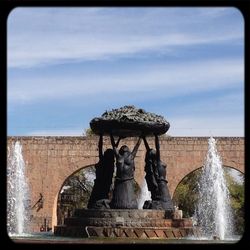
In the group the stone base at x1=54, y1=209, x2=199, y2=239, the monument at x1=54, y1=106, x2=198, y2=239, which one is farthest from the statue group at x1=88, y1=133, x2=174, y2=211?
the stone base at x1=54, y1=209, x2=199, y2=239

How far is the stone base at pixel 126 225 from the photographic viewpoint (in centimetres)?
1145

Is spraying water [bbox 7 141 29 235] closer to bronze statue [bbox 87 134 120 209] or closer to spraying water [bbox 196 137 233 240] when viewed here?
spraying water [bbox 196 137 233 240]

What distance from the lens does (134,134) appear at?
549 inches

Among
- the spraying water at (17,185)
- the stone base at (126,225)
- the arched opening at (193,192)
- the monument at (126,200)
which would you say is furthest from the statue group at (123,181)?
the arched opening at (193,192)

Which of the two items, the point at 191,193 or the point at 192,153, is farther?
the point at 191,193

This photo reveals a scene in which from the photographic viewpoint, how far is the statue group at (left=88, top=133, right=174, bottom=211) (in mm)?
12703

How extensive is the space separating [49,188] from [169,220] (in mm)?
20407

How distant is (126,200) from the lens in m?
12.6

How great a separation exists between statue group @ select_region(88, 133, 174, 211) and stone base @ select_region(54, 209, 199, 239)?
52 centimetres

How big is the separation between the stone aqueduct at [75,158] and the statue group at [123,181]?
57.4 feet

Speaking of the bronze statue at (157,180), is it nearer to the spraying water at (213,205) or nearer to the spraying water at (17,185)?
the spraying water at (213,205)
